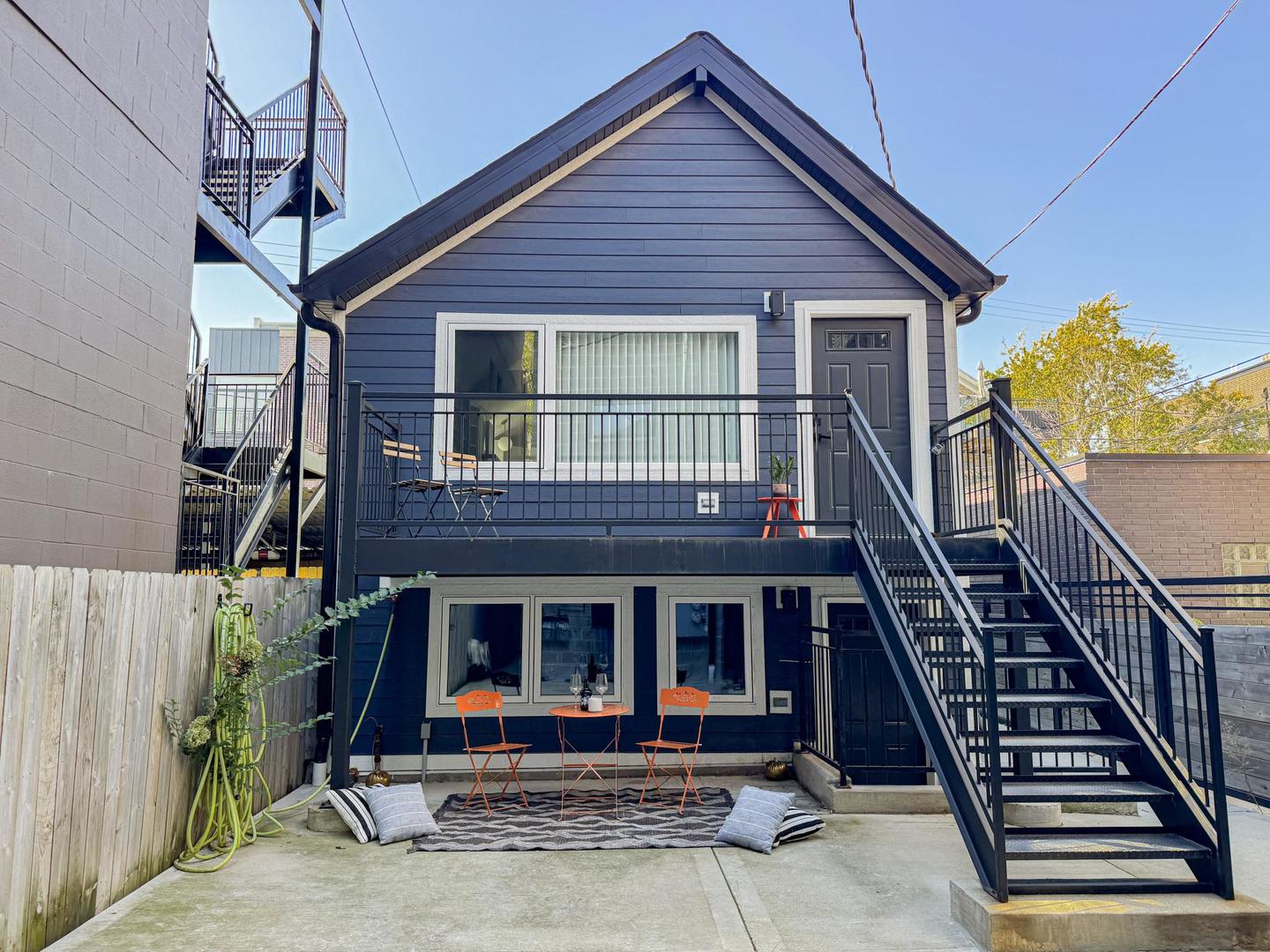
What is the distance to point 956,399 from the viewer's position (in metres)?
7.39

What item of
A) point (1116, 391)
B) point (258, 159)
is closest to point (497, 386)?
point (258, 159)

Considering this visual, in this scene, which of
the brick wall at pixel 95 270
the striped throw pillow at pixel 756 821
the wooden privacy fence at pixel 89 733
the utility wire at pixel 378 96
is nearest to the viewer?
the wooden privacy fence at pixel 89 733

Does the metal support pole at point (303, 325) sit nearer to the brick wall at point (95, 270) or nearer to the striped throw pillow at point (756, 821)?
the brick wall at point (95, 270)

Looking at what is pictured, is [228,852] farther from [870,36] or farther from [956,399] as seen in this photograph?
[870,36]

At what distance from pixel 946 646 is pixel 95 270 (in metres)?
5.60

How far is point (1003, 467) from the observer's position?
5898 mm

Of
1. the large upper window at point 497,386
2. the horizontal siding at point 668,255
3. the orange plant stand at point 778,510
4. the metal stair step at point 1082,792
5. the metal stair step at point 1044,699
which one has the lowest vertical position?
the metal stair step at point 1082,792

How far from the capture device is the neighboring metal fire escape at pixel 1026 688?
3955mm

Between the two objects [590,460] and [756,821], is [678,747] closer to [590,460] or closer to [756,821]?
[756,821]

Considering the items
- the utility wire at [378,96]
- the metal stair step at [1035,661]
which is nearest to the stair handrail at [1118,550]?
the metal stair step at [1035,661]

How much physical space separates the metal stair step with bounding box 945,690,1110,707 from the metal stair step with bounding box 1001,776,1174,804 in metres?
0.37

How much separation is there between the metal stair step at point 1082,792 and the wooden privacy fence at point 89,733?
407 centimetres

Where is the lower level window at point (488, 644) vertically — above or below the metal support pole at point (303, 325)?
below

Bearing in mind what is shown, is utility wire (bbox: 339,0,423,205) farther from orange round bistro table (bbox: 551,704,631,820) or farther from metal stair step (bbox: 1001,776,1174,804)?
metal stair step (bbox: 1001,776,1174,804)
